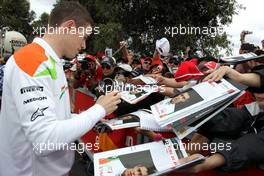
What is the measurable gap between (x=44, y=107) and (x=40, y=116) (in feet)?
0.15

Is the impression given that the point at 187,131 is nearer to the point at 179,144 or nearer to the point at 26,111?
the point at 179,144

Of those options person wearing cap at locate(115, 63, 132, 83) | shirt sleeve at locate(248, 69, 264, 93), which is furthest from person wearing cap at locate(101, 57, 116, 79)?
shirt sleeve at locate(248, 69, 264, 93)

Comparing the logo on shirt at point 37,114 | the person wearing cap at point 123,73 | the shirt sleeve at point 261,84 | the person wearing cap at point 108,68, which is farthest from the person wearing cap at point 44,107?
the person wearing cap at point 108,68

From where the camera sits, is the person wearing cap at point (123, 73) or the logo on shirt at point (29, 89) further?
the person wearing cap at point (123, 73)

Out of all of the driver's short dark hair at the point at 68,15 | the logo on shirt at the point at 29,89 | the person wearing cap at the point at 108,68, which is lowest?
the person wearing cap at the point at 108,68

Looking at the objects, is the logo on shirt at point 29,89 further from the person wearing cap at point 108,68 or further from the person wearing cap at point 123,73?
the person wearing cap at point 108,68

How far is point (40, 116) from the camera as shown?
1.75m

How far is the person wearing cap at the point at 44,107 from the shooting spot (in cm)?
177

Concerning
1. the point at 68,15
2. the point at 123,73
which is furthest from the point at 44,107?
the point at 123,73

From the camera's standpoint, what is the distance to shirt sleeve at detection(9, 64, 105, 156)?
1.75m

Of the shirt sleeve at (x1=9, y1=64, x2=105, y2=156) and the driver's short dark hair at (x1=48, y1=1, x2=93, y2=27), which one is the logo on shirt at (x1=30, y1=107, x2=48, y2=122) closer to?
the shirt sleeve at (x1=9, y1=64, x2=105, y2=156)

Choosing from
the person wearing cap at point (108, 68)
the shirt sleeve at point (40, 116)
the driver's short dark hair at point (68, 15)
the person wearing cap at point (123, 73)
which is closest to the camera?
the shirt sleeve at point (40, 116)

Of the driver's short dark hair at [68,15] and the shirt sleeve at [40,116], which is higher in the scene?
the driver's short dark hair at [68,15]

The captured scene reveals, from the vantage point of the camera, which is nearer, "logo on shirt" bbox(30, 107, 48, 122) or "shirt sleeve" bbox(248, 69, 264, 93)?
"logo on shirt" bbox(30, 107, 48, 122)
